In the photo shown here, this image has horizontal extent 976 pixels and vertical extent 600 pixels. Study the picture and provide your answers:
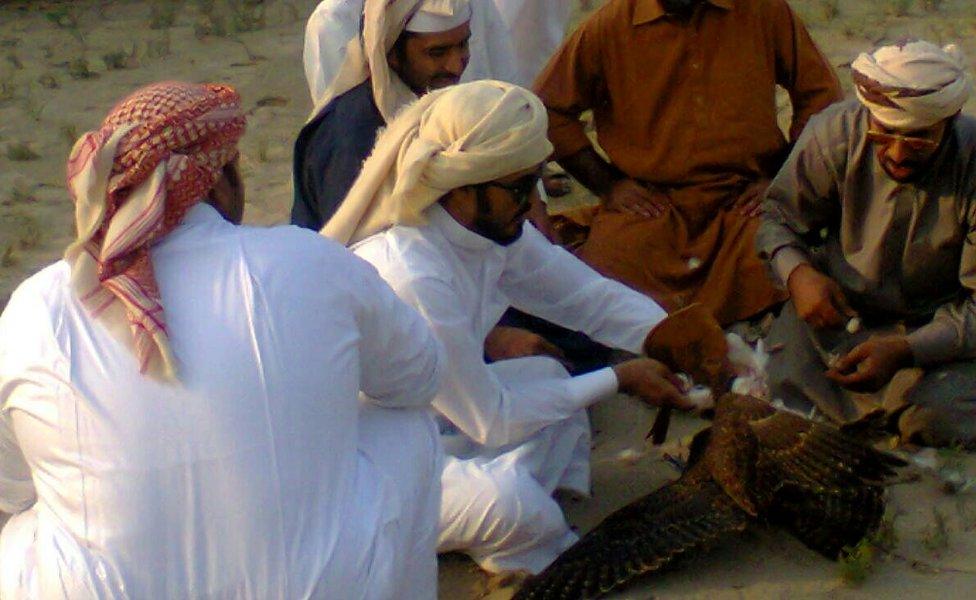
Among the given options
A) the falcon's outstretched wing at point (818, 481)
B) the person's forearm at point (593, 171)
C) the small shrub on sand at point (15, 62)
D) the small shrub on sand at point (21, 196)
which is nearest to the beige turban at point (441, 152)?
the falcon's outstretched wing at point (818, 481)

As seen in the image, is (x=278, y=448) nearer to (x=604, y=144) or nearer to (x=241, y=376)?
(x=241, y=376)

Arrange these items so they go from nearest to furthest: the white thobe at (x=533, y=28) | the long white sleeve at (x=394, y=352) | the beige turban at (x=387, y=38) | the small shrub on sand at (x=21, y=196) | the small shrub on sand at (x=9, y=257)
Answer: the long white sleeve at (x=394, y=352)
the beige turban at (x=387, y=38)
the small shrub on sand at (x=9, y=257)
the white thobe at (x=533, y=28)
the small shrub on sand at (x=21, y=196)

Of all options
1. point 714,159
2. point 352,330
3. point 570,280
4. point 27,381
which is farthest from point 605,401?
point 27,381

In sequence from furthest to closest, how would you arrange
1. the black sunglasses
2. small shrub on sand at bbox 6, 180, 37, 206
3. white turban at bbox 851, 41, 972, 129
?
small shrub on sand at bbox 6, 180, 37, 206 → white turban at bbox 851, 41, 972, 129 → the black sunglasses

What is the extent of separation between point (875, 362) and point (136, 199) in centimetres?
252

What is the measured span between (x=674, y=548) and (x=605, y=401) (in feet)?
3.79

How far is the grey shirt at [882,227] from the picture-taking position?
456 centimetres

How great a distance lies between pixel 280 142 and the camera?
324 inches

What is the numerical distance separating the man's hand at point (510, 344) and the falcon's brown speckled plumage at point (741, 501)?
22.9 inches

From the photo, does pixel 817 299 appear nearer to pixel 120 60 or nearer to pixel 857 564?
pixel 857 564

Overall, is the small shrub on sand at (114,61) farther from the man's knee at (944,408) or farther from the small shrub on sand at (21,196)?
the man's knee at (944,408)

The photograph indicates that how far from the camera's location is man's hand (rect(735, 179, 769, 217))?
558 centimetres

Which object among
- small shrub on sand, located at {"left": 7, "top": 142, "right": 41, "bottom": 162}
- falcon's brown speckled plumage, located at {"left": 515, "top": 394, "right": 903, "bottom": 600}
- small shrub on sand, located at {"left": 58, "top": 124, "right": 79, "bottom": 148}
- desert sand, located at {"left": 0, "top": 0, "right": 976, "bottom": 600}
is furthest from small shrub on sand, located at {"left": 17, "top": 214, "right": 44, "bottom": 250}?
falcon's brown speckled plumage, located at {"left": 515, "top": 394, "right": 903, "bottom": 600}

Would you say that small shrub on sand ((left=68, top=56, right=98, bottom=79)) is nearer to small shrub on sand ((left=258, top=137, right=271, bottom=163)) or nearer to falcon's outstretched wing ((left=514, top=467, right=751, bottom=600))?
small shrub on sand ((left=258, top=137, right=271, bottom=163))
